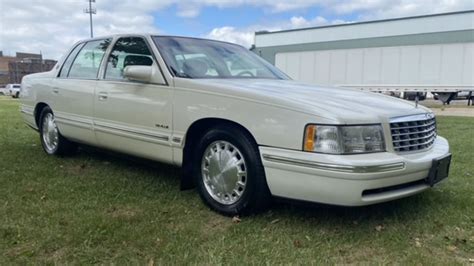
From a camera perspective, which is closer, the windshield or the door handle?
the windshield

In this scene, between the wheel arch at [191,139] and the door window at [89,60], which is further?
the door window at [89,60]

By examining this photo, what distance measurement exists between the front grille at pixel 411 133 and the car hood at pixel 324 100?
64 mm

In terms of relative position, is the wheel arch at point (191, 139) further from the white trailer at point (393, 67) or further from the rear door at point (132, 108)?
the white trailer at point (393, 67)

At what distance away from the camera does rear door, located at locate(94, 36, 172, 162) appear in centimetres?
387

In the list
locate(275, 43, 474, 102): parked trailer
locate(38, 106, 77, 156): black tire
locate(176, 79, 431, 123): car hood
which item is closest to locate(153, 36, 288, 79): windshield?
locate(176, 79, 431, 123): car hood

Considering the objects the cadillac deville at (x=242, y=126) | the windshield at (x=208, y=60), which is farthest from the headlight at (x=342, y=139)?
the windshield at (x=208, y=60)

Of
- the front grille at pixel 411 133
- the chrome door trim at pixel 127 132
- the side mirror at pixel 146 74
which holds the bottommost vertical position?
the chrome door trim at pixel 127 132

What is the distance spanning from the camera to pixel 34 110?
5793 mm

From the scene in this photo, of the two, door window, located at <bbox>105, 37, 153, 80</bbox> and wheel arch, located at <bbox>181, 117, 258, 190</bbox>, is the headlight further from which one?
door window, located at <bbox>105, 37, 153, 80</bbox>

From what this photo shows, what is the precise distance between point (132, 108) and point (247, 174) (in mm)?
1459

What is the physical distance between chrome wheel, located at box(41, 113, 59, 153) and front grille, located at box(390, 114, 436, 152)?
4.08 metres

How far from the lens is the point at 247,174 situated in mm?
3273

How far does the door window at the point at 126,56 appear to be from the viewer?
4199mm

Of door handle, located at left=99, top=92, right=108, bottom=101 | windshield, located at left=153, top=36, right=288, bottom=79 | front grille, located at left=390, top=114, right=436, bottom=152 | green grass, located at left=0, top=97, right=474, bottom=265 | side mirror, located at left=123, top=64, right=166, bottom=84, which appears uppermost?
windshield, located at left=153, top=36, right=288, bottom=79
